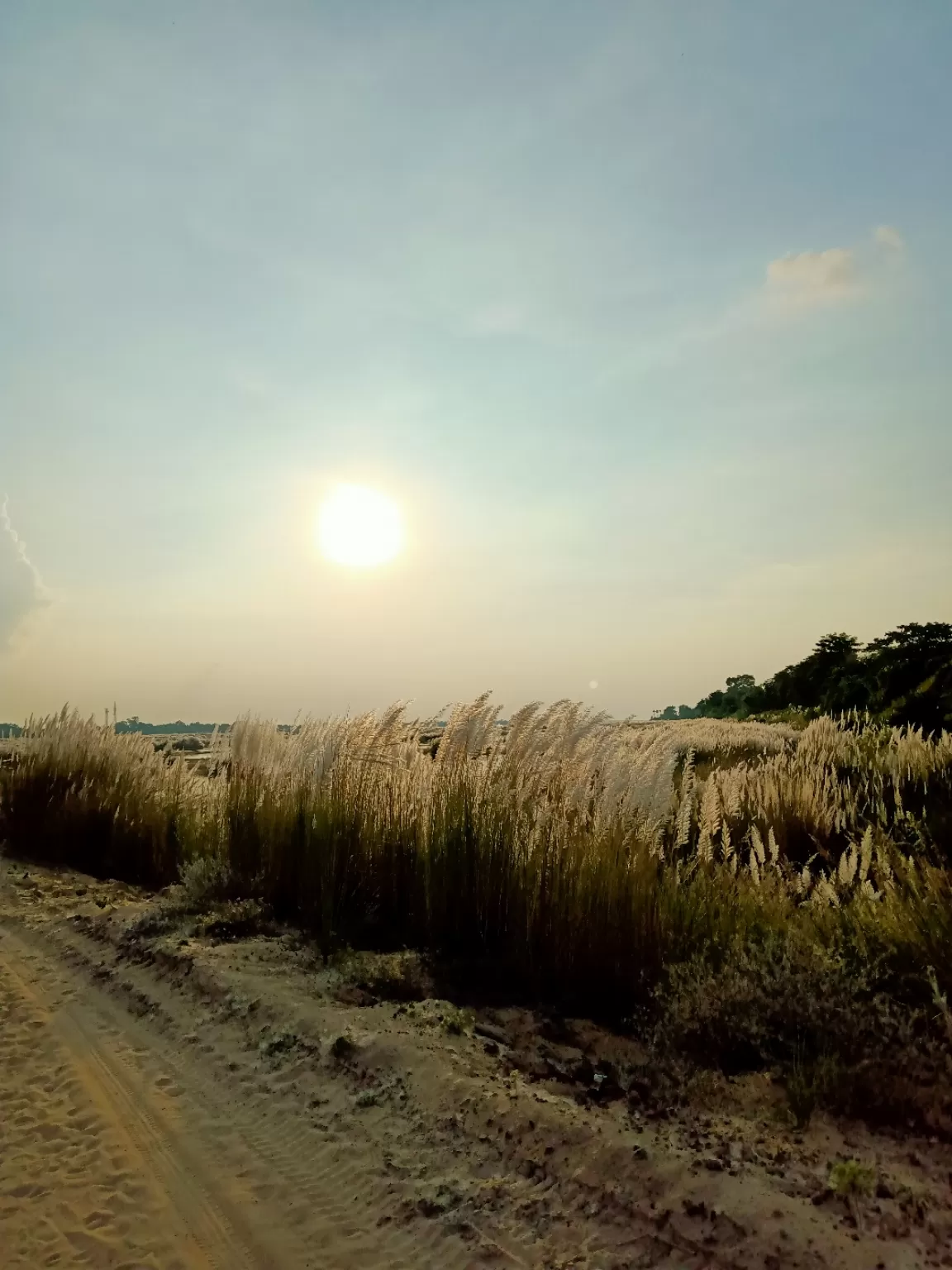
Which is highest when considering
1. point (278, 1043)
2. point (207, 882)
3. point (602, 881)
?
point (602, 881)

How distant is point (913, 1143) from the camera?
298 centimetres

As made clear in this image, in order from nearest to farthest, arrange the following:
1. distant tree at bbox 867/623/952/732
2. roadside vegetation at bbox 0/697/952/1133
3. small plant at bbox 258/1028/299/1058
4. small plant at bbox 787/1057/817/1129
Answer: small plant at bbox 787/1057/817/1129 < roadside vegetation at bbox 0/697/952/1133 < small plant at bbox 258/1028/299/1058 < distant tree at bbox 867/623/952/732

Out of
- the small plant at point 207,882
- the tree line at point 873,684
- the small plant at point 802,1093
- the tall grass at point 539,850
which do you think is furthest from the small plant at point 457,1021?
the tree line at point 873,684

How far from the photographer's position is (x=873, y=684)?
102 feet

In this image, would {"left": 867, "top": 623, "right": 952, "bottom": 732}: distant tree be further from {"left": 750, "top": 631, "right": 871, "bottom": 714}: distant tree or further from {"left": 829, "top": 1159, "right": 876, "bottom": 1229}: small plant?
{"left": 829, "top": 1159, "right": 876, "bottom": 1229}: small plant

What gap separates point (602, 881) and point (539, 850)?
41 centimetres

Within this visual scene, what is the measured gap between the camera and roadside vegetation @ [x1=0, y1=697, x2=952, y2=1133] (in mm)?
3646

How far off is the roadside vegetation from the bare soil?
32 cm

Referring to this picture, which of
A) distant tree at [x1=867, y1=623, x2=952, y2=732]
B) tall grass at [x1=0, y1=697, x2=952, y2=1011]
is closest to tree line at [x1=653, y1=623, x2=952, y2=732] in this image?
distant tree at [x1=867, y1=623, x2=952, y2=732]

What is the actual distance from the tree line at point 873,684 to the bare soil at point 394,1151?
8.97 m

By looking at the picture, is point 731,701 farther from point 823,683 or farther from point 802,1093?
point 802,1093

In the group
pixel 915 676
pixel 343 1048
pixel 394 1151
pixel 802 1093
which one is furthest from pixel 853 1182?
pixel 915 676

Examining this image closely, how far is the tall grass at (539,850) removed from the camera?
14.4 ft

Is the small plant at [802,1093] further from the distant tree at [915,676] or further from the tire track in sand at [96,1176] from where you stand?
the distant tree at [915,676]
